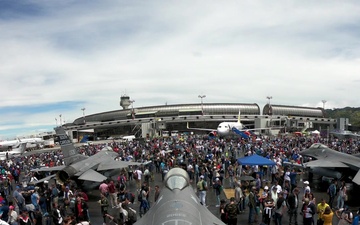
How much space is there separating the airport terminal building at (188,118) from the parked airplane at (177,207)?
2761 inches

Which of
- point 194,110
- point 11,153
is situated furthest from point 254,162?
point 194,110

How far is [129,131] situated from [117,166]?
81.3m

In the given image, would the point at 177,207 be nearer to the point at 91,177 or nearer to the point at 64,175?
the point at 91,177

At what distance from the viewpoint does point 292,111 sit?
398 feet

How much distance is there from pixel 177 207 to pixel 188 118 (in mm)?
85349

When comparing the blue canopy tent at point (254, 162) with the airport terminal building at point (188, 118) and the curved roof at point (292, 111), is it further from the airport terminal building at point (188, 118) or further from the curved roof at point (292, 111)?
the curved roof at point (292, 111)

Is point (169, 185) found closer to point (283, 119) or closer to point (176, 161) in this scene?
point (176, 161)

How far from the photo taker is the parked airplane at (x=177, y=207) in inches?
258

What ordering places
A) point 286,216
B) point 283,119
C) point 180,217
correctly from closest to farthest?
point 180,217
point 286,216
point 283,119

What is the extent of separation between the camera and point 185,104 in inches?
4594

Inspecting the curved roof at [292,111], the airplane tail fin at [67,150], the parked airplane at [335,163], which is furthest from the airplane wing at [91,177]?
the curved roof at [292,111]

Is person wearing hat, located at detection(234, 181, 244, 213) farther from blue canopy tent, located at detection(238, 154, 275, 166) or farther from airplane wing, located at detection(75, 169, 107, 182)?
airplane wing, located at detection(75, 169, 107, 182)

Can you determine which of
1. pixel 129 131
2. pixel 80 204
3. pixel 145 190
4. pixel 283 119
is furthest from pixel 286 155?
pixel 129 131

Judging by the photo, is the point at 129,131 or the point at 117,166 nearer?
the point at 117,166
